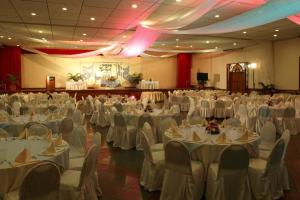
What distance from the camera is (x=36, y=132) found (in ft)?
14.7

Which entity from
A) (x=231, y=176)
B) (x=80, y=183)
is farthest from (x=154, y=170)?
(x=80, y=183)

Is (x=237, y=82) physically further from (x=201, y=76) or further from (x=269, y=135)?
(x=269, y=135)

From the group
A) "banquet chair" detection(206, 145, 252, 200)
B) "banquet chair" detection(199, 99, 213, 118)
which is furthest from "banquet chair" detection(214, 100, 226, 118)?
"banquet chair" detection(206, 145, 252, 200)

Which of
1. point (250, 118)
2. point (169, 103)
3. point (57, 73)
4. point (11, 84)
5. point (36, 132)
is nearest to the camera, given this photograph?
point (36, 132)

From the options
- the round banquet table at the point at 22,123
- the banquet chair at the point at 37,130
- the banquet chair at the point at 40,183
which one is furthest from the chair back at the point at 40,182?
the round banquet table at the point at 22,123

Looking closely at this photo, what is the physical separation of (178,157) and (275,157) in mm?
1243

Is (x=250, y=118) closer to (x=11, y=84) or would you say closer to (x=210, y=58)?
(x=210, y=58)

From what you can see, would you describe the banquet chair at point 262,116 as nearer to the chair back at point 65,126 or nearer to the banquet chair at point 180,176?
the banquet chair at point 180,176

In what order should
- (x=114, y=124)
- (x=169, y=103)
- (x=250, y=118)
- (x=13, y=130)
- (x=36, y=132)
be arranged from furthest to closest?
1. (x=169, y=103)
2. (x=250, y=118)
3. (x=114, y=124)
4. (x=13, y=130)
5. (x=36, y=132)

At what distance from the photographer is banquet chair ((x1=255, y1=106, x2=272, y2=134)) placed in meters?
8.12

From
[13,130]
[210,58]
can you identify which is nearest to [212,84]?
[210,58]

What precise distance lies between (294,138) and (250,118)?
1.30 m

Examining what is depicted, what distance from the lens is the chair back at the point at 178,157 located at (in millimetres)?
3301

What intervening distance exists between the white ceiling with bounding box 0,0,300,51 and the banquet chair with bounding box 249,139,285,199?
4739 millimetres
